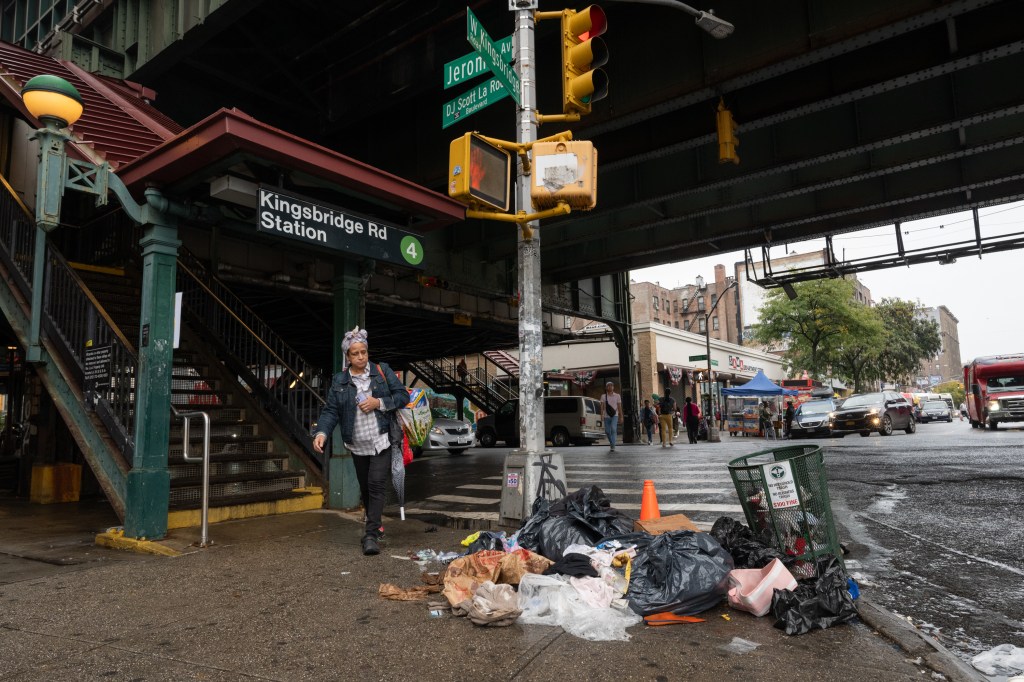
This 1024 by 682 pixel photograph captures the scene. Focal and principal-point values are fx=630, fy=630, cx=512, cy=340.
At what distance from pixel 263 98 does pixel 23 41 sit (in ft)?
27.3

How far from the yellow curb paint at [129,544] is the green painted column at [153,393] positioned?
0.09 m

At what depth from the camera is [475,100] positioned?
678 cm

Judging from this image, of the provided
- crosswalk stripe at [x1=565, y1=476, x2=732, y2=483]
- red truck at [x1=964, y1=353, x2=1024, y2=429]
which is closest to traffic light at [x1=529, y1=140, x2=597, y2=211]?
crosswalk stripe at [x1=565, y1=476, x2=732, y2=483]

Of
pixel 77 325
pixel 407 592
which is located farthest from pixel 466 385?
pixel 407 592

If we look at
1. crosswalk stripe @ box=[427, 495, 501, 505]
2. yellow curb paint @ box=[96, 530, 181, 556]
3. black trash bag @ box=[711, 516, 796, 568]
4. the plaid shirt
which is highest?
the plaid shirt

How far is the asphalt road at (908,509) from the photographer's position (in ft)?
13.3

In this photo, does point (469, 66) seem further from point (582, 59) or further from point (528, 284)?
point (528, 284)

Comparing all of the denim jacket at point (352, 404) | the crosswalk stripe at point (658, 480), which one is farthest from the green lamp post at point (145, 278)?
the crosswalk stripe at point (658, 480)

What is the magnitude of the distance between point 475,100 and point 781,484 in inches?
194

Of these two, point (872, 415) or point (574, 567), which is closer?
point (574, 567)

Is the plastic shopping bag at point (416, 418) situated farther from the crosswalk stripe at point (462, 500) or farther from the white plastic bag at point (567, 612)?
the white plastic bag at point (567, 612)

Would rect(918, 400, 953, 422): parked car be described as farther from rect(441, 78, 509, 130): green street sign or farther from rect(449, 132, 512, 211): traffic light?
rect(449, 132, 512, 211): traffic light

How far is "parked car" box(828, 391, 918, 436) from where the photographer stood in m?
23.0

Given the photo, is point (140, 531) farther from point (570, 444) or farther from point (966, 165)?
point (570, 444)
